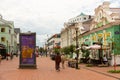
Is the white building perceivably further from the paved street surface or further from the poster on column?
the paved street surface

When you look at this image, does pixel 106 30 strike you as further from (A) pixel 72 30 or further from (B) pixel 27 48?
(A) pixel 72 30

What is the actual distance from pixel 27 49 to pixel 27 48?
10 cm

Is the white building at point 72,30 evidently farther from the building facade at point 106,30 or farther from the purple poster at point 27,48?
the purple poster at point 27,48

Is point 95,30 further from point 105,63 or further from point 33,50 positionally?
point 33,50

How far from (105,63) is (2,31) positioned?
6541 cm

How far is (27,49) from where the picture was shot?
34344mm

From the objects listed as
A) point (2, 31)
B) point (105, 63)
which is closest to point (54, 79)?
point (105, 63)

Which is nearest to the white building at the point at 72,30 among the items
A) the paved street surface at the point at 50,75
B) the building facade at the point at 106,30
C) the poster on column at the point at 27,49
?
the building facade at the point at 106,30

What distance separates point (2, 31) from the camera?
10006 centimetres

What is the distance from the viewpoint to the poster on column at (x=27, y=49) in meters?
34.2

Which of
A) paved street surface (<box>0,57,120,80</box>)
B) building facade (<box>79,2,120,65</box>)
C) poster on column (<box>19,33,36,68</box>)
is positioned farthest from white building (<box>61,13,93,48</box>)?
paved street surface (<box>0,57,120,80</box>)

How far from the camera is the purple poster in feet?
112

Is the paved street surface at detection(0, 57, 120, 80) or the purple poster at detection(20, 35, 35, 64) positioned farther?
the purple poster at detection(20, 35, 35, 64)

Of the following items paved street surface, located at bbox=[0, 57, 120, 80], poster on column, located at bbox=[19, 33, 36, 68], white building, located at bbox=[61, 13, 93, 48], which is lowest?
paved street surface, located at bbox=[0, 57, 120, 80]
